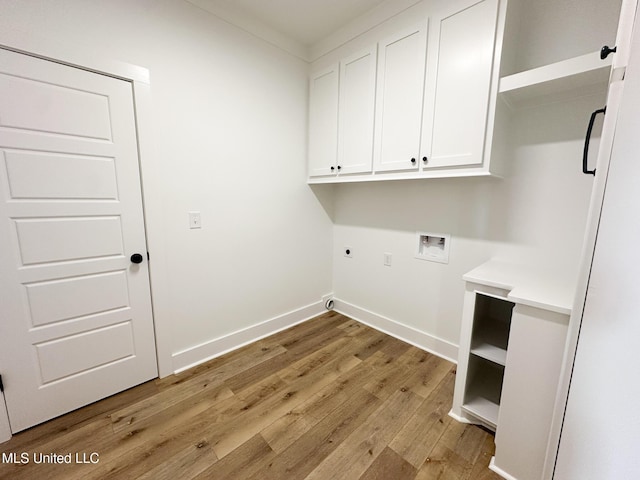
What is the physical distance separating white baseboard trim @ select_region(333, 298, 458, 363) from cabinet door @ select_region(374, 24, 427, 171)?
4.75 ft

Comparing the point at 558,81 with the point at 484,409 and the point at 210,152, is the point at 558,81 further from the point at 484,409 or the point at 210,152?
the point at 210,152

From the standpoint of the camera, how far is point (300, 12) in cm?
197

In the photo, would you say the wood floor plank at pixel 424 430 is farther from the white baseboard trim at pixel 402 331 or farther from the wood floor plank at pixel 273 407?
the wood floor plank at pixel 273 407

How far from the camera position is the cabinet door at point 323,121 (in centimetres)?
229

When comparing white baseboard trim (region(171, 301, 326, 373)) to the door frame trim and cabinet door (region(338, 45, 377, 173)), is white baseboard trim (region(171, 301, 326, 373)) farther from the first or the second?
cabinet door (region(338, 45, 377, 173))

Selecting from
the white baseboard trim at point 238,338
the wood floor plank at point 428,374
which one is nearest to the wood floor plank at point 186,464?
the white baseboard trim at point 238,338

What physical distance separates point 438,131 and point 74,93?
7.03 ft

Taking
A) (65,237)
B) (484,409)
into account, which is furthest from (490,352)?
(65,237)

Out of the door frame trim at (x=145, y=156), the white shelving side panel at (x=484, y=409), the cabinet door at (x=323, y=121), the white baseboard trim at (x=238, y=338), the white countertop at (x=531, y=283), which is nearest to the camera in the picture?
the white countertop at (x=531, y=283)

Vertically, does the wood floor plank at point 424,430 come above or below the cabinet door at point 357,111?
below

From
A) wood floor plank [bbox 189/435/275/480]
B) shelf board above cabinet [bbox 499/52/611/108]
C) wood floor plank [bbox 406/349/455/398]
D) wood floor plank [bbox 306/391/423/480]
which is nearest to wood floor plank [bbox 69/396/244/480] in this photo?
wood floor plank [bbox 189/435/275/480]

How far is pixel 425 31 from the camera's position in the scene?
1.67m

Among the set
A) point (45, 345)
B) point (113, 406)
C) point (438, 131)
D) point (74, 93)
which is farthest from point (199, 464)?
point (438, 131)

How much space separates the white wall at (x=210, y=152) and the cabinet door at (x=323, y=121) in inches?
4.1
